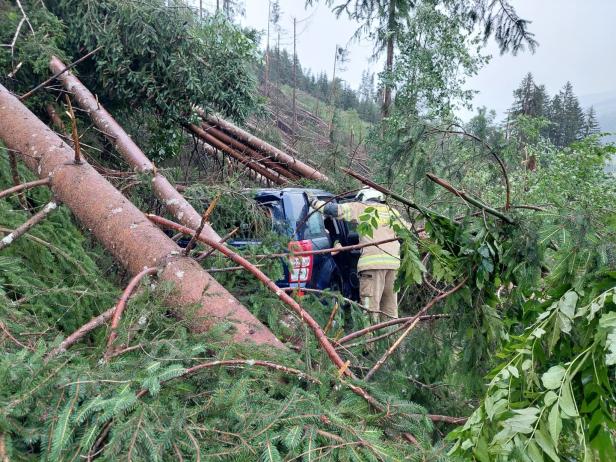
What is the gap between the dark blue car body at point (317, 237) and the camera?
A: 4.89 meters

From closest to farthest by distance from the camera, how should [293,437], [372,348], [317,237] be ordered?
[293,437] → [372,348] → [317,237]

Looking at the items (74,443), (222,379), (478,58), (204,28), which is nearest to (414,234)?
(222,379)

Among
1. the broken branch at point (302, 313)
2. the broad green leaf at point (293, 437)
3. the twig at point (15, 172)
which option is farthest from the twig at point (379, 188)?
the twig at point (15, 172)

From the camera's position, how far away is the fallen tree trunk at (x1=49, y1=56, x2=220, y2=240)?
3349 mm

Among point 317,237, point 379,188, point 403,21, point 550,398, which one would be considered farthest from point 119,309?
point 403,21

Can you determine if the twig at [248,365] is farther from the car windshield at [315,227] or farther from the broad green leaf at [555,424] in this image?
the car windshield at [315,227]

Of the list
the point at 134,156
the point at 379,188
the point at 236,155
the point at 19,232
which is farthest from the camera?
the point at 236,155

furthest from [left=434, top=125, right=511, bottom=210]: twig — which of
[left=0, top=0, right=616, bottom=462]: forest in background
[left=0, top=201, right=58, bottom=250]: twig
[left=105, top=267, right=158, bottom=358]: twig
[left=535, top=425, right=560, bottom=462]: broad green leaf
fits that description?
[left=0, top=201, right=58, bottom=250]: twig

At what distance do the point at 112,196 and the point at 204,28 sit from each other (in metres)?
4.57

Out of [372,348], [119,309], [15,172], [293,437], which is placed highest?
[15,172]

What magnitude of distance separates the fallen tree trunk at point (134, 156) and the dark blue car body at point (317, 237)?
1.28 m

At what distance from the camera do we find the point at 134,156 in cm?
402

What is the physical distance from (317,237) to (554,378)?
409 cm

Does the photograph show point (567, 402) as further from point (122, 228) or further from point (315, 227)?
point (315, 227)
